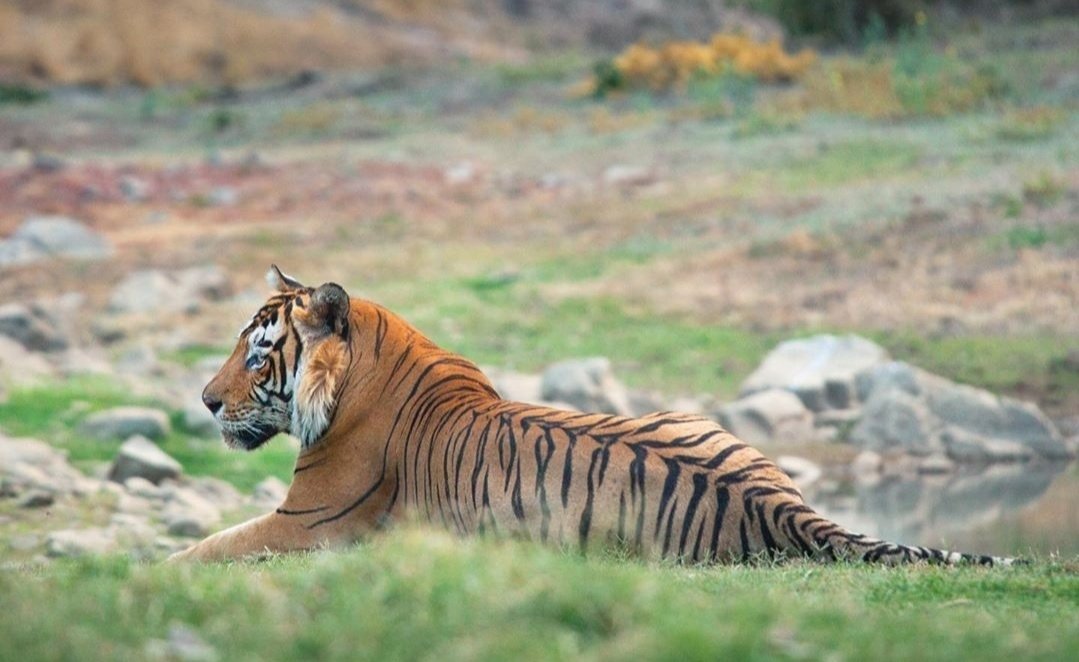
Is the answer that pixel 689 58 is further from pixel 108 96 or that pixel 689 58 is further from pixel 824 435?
pixel 824 435

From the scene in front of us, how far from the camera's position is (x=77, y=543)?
9562mm

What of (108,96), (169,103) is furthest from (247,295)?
(108,96)

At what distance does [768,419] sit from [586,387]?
1.36m

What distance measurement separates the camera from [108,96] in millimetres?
38344

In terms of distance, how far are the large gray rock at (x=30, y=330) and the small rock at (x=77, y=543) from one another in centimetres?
511

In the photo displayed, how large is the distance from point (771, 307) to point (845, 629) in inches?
488

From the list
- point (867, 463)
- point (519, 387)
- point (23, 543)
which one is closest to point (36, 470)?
point (23, 543)

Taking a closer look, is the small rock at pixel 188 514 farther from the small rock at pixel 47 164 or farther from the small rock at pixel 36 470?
the small rock at pixel 47 164

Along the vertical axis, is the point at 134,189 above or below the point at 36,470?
above

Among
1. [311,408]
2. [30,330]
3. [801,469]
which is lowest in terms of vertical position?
[801,469]

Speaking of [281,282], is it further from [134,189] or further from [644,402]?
[134,189]

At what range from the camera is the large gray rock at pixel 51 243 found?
63.5ft

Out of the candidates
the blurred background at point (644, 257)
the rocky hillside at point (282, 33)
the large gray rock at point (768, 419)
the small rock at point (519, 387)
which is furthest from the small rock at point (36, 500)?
the rocky hillside at point (282, 33)

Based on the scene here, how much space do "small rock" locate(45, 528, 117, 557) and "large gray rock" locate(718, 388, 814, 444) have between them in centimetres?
539
